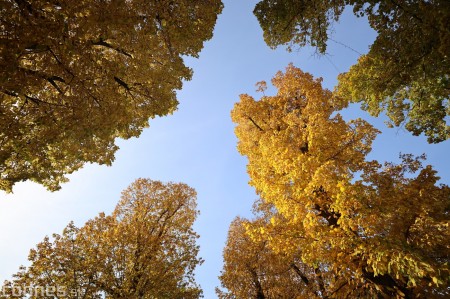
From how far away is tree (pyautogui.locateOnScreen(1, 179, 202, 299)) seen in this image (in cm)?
991

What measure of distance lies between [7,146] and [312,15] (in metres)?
9.33

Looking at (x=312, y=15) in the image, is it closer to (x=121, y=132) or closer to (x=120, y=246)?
(x=121, y=132)

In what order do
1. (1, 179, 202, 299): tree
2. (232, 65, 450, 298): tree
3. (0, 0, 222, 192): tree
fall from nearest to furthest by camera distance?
(0, 0, 222, 192): tree, (232, 65, 450, 298): tree, (1, 179, 202, 299): tree

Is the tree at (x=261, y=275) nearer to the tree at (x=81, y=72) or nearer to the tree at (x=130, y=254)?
the tree at (x=130, y=254)

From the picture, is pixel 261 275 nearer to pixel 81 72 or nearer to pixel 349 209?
pixel 349 209

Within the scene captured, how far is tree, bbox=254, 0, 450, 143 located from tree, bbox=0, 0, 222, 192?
2130 millimetres

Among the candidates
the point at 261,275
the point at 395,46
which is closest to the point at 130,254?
the point at 261,275

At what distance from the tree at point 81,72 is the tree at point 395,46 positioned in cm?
213

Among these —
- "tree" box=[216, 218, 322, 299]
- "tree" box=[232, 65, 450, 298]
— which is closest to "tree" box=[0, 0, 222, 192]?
"tree" box=[232, 65, 450, 298]

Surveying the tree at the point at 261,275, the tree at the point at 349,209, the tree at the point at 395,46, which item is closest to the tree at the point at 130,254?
the tree at the point at 261,275

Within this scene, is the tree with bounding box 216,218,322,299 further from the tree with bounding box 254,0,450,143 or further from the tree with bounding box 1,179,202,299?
the tree with bounding box 254,0,450,143

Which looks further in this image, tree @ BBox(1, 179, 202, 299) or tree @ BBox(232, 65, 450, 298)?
tree @ BBox(1, 179, 202, 299)

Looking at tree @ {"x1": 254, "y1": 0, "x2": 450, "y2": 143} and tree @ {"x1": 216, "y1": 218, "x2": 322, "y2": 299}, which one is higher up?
tree @ {"x1": 254, "y1": 0, "x2": 450, "y2": 143}

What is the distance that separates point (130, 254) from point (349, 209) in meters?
9.72
